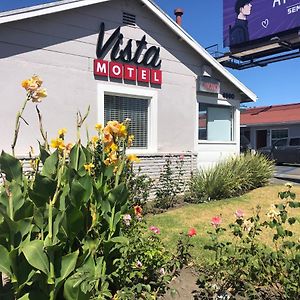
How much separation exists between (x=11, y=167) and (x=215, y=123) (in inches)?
396

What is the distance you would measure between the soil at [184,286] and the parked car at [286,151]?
22.0 m

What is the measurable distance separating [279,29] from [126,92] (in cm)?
2973

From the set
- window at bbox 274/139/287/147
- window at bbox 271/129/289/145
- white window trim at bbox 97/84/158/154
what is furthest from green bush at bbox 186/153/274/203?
window at bbox 271/129/289/145

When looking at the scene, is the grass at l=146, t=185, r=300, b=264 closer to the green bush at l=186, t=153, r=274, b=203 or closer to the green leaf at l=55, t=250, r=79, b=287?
the green bush at l=186, t=153, r=274, b=203

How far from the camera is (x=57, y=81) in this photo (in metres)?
8.85

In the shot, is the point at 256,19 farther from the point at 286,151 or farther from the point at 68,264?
the point at 68,264

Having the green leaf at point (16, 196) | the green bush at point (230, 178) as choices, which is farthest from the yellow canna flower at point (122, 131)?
the green bush at point (230, 178)

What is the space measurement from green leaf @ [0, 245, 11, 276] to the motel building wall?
5.96m

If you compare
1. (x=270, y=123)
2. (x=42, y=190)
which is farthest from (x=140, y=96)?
(x=270, y=123)

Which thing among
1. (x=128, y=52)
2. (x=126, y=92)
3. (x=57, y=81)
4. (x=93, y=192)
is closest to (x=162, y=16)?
(x=128, y=52)

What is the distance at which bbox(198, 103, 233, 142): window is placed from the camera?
12.1m

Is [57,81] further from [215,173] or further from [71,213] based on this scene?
[71,213]

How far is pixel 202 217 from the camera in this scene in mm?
7957

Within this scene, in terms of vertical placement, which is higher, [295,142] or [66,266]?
[295,142]
